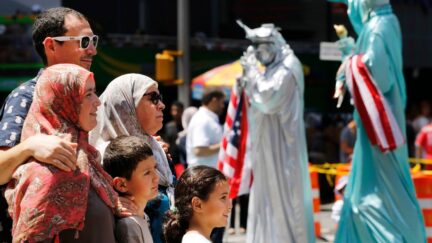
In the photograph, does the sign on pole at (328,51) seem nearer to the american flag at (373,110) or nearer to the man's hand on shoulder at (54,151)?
the american flag at (373,110)

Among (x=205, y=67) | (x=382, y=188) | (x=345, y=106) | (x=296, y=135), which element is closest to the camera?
(x=382, y=188)

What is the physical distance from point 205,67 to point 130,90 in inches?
563

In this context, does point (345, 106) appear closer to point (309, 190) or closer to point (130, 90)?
point (309, 190)

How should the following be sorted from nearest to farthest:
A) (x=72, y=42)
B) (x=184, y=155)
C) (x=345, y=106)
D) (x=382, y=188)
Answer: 1. (x=72, y=42)
2. (x=382, y=188)
3. (x=184, y=155)
4. (x=345, y=106)

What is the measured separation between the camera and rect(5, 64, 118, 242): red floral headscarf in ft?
10.2

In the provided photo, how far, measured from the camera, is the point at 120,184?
144 inches

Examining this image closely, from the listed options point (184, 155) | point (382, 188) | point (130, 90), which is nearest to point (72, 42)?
point (130, 90)

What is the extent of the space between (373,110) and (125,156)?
396 cm

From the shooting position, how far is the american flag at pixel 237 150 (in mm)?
9461

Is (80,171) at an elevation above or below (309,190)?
above

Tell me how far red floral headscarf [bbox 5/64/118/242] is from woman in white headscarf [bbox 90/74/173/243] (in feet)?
2.37

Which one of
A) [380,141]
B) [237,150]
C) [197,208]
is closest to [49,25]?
[197,208]

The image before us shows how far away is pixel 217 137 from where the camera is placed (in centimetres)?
1081

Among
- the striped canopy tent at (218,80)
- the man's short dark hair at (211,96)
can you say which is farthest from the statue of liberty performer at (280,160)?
the striped canopy tent at (218,80)
